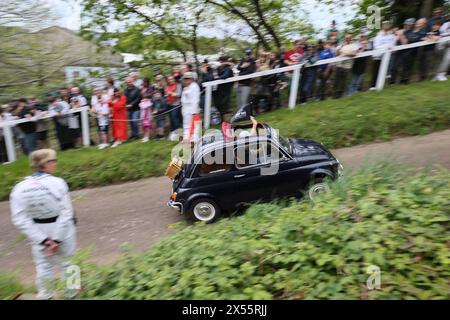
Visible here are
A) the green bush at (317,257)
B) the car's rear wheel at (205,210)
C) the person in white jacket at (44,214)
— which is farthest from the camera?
the car's rear wheel at (205,210)

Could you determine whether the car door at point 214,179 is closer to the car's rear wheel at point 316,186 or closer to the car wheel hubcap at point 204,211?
the car wheel hubcap at point 204,211

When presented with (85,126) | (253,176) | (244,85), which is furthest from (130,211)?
(244,85)

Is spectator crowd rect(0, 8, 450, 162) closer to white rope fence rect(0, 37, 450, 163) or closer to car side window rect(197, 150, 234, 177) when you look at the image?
white rope fence rect(0, 37, 450, 163)

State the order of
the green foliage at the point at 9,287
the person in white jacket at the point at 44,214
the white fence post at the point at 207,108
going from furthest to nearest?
the white fence post at the point at 207,108 < the green foliage at the point at 9,287 < the person in white jacket at the point at 44,214

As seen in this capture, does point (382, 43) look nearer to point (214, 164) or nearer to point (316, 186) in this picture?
point (316, 186)

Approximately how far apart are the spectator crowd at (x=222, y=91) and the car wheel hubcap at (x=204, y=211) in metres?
4.32

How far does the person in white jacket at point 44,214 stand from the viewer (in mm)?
5086

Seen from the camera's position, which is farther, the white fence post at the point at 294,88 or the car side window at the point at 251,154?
the white fence post at the point at 294,88

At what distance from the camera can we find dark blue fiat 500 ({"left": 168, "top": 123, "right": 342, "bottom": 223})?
25.8 feet

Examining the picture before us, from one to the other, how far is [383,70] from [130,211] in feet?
27.8

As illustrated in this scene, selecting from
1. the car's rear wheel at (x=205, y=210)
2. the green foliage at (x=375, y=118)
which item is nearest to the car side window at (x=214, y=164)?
the car's rear wheel at (x=205, y=210)

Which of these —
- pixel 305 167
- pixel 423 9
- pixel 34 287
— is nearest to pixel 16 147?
pixel 34 287

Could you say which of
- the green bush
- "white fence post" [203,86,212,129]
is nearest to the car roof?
the green bush

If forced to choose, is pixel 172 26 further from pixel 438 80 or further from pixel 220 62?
pixel 438 80
